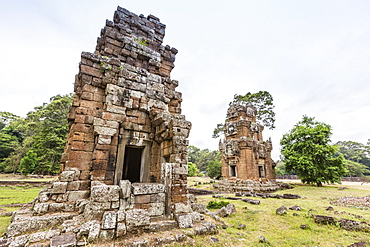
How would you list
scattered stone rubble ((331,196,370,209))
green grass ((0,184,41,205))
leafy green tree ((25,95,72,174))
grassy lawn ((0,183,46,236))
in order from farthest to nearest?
leafy green tree ((25,95,72,174))
scattered stone rubble ((331,196,370,209))
green grass ((0,184,41,205))
grassy lawn ((0,183,46,236))

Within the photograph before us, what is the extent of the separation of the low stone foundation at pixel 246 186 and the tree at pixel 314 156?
12.5 feet

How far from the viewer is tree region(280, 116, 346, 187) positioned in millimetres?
17391

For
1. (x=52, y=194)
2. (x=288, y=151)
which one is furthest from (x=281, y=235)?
(x=288, y=151)

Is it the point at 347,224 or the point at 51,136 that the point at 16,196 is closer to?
the point at 347,224

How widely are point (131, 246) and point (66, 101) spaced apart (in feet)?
104

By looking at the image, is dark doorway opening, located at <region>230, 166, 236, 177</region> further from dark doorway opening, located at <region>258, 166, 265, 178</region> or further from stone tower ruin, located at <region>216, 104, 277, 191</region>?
dark doorway opening, located at <region>258, 166, 265, 178</region>

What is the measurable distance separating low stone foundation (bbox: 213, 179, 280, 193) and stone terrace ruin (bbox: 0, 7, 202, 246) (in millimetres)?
11958

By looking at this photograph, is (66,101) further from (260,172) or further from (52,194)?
(260,172)

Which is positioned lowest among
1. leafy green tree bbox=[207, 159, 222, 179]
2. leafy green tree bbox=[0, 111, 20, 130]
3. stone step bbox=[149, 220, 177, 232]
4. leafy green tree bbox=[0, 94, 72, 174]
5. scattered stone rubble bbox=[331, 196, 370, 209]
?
scattered stone rubble bbox=[331, 196, 370, 209]

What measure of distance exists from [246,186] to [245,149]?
11.6 feet

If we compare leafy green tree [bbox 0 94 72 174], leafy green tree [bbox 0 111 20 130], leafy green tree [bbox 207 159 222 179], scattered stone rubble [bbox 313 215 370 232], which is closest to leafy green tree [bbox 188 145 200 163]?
leafy green tree [bbox 207 159 222 179]

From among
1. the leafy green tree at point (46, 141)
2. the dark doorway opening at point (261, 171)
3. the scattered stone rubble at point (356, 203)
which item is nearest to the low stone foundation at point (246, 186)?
the dark doorway opening at point (261, 171)

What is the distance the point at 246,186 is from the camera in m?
15.4

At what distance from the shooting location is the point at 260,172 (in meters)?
17.4
